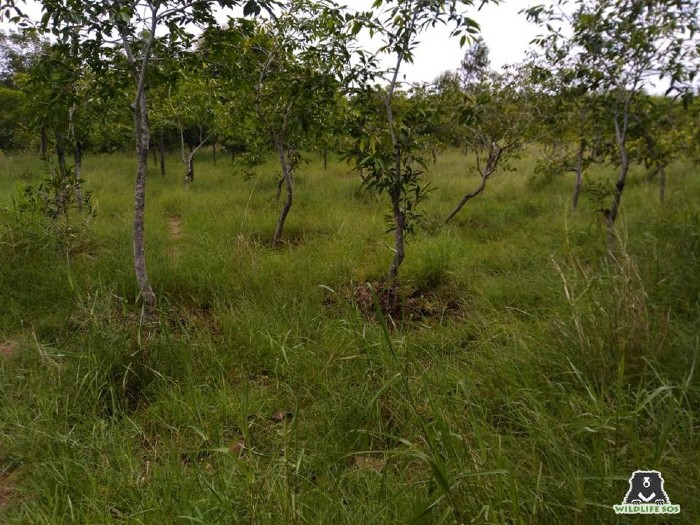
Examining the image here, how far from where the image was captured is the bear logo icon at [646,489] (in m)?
1.23

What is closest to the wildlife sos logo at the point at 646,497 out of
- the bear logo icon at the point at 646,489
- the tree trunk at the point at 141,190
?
the bear logo icon at the point at 646,489

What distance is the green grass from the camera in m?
1.45

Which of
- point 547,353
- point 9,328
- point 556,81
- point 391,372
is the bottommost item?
point 9,328

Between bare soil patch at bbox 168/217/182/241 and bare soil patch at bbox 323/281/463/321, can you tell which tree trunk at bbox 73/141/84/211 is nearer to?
bare soil patch at bbox 168/217/182/241

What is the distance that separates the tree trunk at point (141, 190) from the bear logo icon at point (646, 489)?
121 inches

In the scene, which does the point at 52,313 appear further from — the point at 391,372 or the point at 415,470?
the point at 415,470

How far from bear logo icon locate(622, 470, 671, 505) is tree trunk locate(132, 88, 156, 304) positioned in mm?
3071

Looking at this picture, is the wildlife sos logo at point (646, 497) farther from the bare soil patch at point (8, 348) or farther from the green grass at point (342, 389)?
the bare soil patch at point (8, 348)

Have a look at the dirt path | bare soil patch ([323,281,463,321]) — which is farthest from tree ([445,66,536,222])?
the dirt path

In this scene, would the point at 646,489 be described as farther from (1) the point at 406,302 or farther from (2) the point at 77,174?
(2) the point at 77,174

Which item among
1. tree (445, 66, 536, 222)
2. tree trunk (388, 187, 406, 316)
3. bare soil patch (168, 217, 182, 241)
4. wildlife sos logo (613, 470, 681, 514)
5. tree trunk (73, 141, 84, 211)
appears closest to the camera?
wildlife sos logo (613, 470, 681, 514)

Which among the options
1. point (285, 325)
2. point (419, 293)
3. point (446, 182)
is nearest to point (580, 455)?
point (285, 325)

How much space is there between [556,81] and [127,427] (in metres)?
6.24

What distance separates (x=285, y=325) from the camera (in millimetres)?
3154
